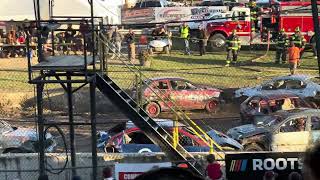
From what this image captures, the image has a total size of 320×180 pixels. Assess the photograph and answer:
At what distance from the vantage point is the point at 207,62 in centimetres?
2827

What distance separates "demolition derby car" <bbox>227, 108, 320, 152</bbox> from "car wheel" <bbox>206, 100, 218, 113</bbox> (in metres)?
5.97

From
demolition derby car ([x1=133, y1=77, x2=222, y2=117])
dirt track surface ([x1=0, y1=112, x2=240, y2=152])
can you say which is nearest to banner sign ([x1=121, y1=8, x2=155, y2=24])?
demolition derby car ([x1=133, y1=77, x2=222, y2=117])

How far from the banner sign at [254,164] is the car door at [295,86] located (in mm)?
8940

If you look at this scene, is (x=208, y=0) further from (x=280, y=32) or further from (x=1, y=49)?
(x=1, y=49)

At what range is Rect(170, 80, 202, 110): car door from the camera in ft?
66.6

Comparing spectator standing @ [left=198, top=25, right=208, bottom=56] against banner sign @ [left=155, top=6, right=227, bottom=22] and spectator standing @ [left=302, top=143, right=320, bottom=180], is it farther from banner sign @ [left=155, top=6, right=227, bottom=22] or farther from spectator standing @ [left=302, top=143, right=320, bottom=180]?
spectator standing @ [left=302, top=143, right=320, bottom=180]

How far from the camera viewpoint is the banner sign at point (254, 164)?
1042cm

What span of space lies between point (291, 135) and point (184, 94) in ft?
23.4

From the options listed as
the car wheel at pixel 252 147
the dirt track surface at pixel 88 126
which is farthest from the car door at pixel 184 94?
the car wheel at pixel 252 147

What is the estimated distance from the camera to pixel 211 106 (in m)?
20.6

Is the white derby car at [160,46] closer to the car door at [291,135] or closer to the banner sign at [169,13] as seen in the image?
the banner sign at [169,13]

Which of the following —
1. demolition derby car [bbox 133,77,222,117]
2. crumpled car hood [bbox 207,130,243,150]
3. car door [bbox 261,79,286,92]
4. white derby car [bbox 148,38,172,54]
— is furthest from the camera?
white derby car [bbox 148,38,172,54]

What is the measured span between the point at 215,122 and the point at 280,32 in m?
14.5

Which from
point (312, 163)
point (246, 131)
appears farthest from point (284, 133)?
point (312, 163)
